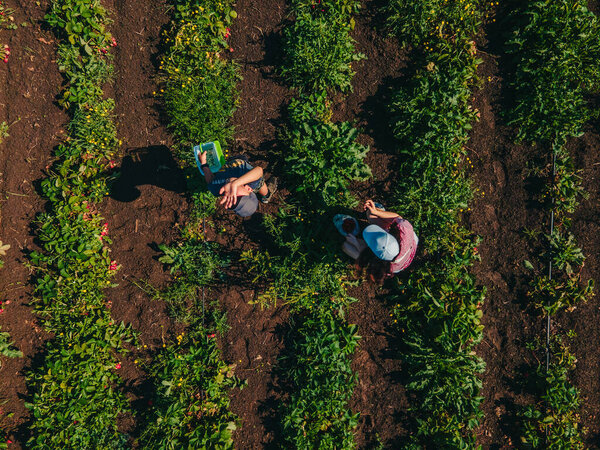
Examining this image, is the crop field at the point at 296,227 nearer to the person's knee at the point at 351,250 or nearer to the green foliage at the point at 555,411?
the green foliage at the point at 555,411

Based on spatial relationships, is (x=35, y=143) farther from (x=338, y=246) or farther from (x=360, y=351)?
(x=360, y=351)

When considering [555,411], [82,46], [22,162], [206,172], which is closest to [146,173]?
[206,172]

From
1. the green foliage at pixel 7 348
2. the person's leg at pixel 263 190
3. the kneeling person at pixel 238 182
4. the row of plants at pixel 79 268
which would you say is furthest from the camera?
the green foliage at pixel 7 348

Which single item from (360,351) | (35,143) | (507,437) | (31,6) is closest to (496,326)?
(507,437)

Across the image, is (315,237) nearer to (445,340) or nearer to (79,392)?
(445,340)

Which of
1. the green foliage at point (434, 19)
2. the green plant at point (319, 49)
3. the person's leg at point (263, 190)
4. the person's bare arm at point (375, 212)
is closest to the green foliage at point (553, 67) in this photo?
the green foliage at point (434, 19)
